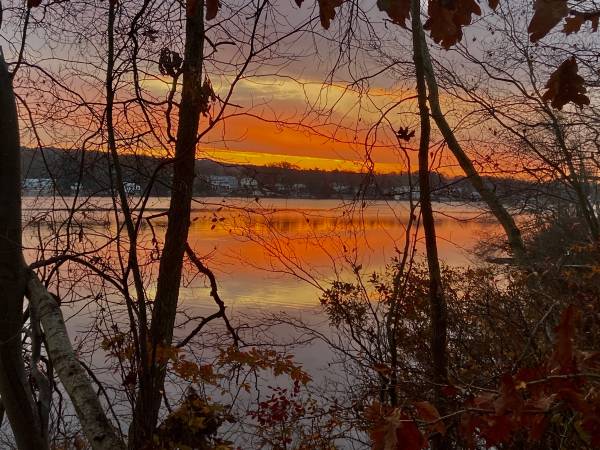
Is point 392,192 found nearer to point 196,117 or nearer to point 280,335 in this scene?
point 196,117

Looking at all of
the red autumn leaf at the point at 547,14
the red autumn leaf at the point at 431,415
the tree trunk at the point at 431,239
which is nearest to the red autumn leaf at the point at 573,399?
the red autumn leaf at the point at 431,415

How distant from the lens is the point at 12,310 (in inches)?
165

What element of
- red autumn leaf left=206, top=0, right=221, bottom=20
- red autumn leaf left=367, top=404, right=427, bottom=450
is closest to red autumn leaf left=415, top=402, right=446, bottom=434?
red autumn leaf left=367, top=404, right=427, bottom=450

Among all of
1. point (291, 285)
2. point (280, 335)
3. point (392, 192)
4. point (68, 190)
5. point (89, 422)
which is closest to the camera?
point (89, 422)

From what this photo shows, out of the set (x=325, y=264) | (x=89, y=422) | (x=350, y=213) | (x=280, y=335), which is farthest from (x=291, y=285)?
(x=89, y=422)

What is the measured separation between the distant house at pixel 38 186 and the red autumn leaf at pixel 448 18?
521cm

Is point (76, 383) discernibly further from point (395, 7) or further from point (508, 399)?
point (395, 7)

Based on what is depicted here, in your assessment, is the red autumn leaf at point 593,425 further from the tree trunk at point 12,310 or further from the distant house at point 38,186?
the distant house at point 38,186

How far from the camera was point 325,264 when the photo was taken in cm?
1747

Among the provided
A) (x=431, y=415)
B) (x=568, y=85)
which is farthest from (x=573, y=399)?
(x=568, y=85)

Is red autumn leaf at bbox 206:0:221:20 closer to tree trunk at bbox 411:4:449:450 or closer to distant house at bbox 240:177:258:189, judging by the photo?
tree trunk at bbox 411:4:449:450

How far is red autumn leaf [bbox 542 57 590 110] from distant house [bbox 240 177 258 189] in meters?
5.00

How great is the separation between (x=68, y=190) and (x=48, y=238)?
559mm

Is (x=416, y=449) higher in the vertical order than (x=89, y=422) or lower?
higher
